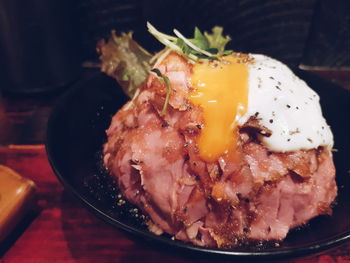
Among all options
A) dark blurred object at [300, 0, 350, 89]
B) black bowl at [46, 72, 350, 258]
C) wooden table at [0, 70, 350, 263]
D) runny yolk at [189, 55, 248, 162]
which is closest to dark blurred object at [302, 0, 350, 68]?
dark blurred object at [300, 0, 350, 89]

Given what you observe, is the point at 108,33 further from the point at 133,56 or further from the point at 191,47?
the point at 191,47

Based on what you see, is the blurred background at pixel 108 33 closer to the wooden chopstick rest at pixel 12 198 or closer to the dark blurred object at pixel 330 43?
the dark blurred object at pixel 330 43

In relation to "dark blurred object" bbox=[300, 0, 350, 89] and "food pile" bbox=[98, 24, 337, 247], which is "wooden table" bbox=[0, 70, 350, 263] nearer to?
"food pile" bbox=[98, 24, 337, 247]

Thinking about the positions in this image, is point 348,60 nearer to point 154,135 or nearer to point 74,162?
point 154,135

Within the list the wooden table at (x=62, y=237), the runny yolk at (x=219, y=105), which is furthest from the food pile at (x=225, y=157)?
the wooden table at (x=62, y=237)

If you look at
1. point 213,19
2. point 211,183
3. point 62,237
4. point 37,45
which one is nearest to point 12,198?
point 62,237
